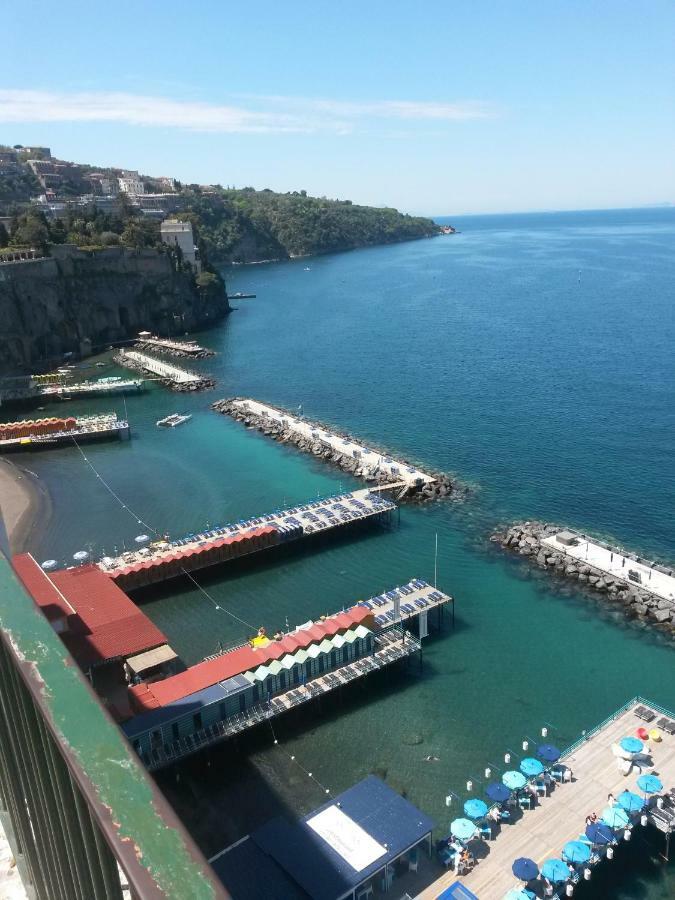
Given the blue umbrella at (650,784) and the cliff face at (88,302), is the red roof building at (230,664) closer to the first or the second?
the blue umbrella at (650,784)

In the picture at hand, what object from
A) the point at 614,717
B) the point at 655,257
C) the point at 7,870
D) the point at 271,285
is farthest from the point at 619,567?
the point at 655,257

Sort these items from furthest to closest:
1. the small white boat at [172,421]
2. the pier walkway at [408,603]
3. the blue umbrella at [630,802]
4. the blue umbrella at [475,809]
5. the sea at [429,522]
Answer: the small white boat at [172,421] → the pier walkway at [408,603] → the sea at [429,522] → the blue umbrella at [475,809] → the blue umbrella at [630,802]

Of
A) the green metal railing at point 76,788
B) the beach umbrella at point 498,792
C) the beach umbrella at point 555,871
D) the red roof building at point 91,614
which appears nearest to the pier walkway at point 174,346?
the red roof building at point 91,614

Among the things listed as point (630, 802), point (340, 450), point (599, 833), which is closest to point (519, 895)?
point (599, 833)

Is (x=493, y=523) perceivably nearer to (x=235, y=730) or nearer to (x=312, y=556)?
(x=312, y=556)

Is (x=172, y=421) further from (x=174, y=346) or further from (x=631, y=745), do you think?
(x=631, y=745)
